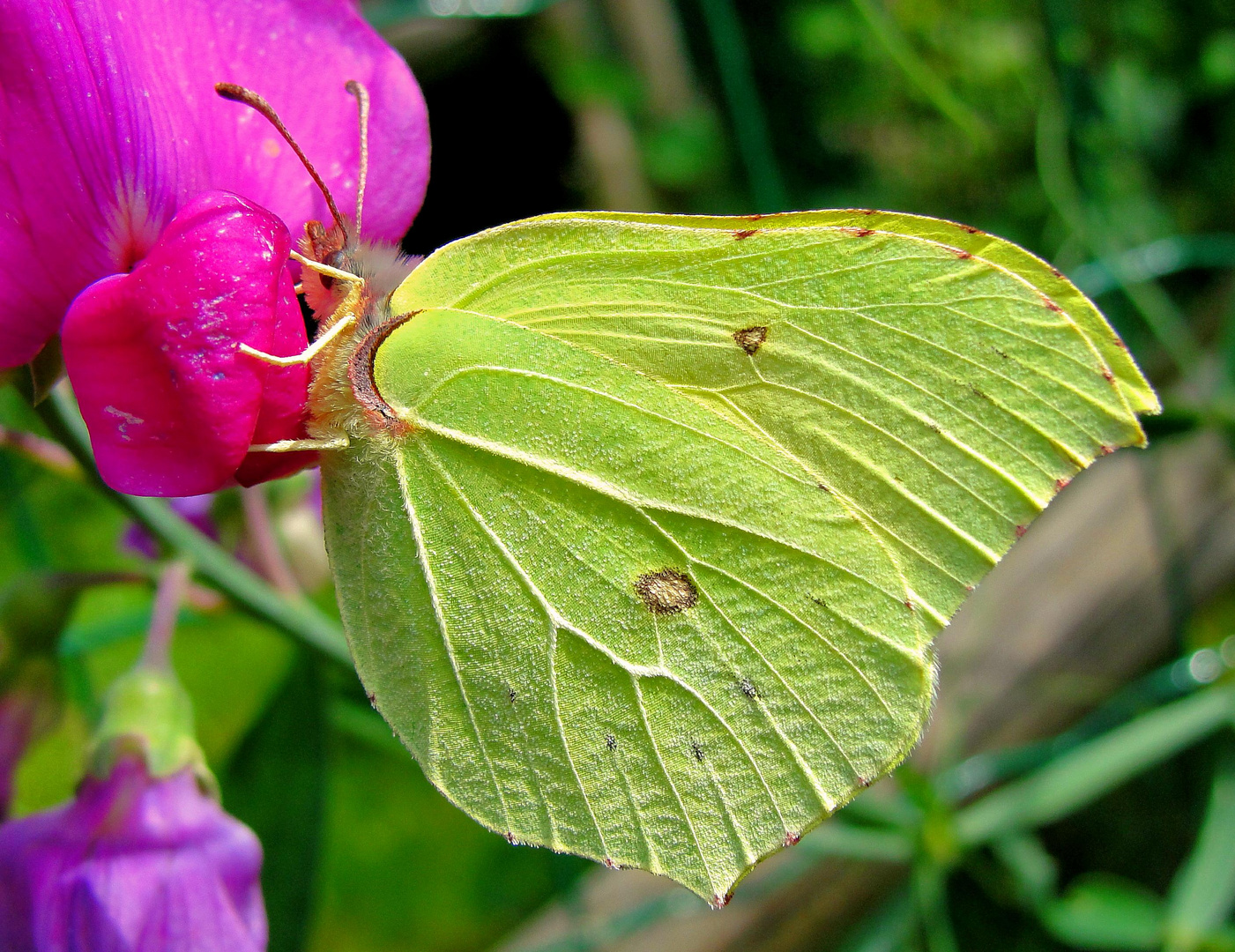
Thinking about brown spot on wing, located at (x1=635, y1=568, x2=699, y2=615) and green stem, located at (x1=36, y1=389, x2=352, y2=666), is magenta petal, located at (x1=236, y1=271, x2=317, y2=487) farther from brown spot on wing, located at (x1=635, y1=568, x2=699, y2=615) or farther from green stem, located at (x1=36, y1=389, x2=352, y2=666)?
brown spot on wing, located at (x1=635, y1=568, x2=699, y2=615)

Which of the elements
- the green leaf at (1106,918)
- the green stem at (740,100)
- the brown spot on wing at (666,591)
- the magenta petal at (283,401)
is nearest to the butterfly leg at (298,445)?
the magenta petal at (283,401)

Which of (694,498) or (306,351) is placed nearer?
(306,351)

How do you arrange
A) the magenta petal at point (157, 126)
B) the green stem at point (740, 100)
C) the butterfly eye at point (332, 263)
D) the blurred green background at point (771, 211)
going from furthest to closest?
the green stem at point (740, 100) < the blurred green background at point (771, 211) < the butterfly eye at point (332, 263) < the magenta petal at point (157, 126)

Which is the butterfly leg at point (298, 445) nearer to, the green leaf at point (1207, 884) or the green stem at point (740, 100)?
the green stem at point (740, 100)

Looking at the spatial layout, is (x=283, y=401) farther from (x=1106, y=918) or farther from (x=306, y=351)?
(x=1106, y=918)

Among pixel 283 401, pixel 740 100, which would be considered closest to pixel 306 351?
pixel 283 401

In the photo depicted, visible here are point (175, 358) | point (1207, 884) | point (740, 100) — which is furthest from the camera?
point (740, 100)

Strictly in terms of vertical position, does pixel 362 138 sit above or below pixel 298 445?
above
